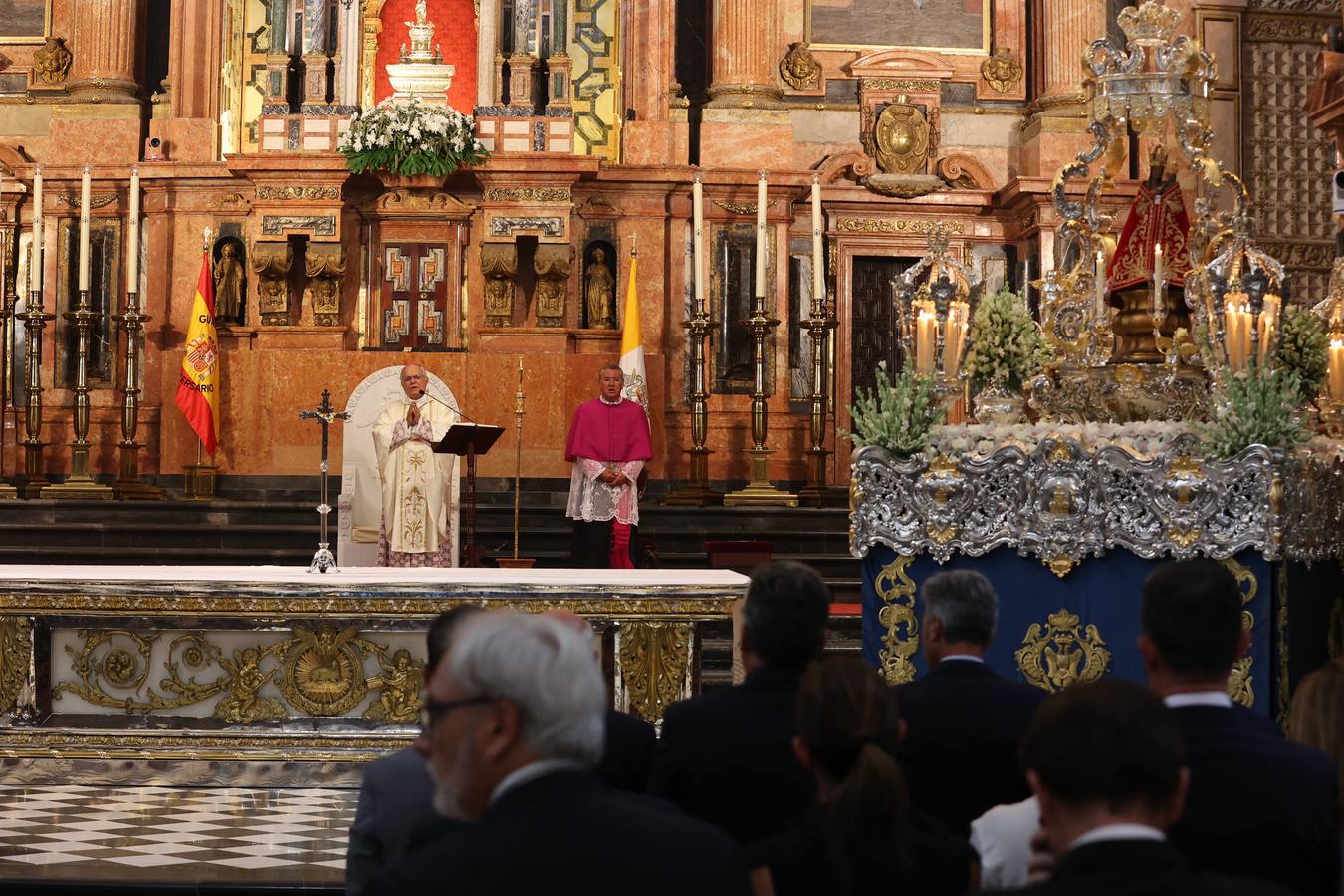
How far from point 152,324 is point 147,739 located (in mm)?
8366

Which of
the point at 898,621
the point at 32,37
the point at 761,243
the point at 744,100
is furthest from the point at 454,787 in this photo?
the point at 32,37

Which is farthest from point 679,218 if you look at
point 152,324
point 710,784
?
point 710,784

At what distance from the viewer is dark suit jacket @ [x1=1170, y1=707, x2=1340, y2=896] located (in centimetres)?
299

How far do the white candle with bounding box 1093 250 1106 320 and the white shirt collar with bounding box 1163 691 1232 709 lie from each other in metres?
5.70

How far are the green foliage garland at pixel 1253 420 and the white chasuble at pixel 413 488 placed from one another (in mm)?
5898

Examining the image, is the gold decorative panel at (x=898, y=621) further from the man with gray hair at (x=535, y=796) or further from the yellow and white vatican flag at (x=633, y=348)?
the yellow and white vatican flag at (x=633, y=348)

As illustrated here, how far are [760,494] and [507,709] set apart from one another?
12.4 metres

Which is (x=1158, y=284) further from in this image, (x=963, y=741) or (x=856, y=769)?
(x=856, y=769)

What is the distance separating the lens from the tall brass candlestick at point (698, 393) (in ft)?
48.1

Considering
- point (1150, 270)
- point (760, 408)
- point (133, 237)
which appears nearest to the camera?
point (1150, 270)

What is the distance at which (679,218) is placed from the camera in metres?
16.1

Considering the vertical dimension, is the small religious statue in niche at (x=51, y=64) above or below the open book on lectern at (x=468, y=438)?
above

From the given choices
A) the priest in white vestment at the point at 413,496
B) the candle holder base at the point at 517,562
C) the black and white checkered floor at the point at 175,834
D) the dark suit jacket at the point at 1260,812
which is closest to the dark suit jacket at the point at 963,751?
the dark suit jacket at the point at 1260,812

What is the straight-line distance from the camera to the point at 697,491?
1482 centimetres
